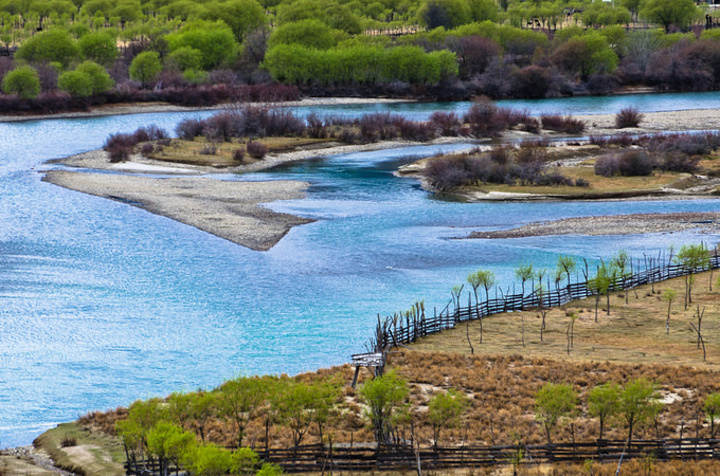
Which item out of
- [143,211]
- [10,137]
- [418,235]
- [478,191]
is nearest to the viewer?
[418,235]

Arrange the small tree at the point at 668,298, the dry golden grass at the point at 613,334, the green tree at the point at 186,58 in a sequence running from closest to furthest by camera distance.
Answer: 1. the dry golden grass at the point at 613,334
2. the small tree at the point at 668,298
3. the green tree at the point at 186,58

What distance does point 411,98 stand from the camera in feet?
350

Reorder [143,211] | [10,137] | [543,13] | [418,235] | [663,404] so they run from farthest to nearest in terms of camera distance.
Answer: [543,13], [10,137], [143,211], [418,235], [663,404]

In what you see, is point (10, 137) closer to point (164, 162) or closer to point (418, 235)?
point (164, 162)

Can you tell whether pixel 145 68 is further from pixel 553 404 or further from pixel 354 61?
pixel 553 404

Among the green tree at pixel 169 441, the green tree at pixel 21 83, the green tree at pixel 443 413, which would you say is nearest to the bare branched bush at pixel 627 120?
the green tree at pixel 21 83

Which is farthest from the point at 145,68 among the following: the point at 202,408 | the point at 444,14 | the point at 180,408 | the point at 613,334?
the point at 180,408

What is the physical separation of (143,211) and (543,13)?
491 feet

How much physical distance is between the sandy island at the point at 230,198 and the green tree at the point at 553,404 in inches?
822

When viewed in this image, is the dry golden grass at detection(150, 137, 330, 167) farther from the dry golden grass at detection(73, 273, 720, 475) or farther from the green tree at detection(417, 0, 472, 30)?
the green tree at detection(417, 0, 472, 30)

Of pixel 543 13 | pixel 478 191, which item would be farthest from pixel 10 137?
pixel 543 13

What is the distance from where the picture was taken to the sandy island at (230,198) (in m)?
42.0

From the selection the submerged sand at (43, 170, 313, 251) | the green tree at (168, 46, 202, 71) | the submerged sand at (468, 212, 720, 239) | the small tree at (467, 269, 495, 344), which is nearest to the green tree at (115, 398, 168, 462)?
the small tree at (467, 269, 495, 344)

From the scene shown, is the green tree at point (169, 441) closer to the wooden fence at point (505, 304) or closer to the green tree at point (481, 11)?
the wooden fence at point (505, 304)
